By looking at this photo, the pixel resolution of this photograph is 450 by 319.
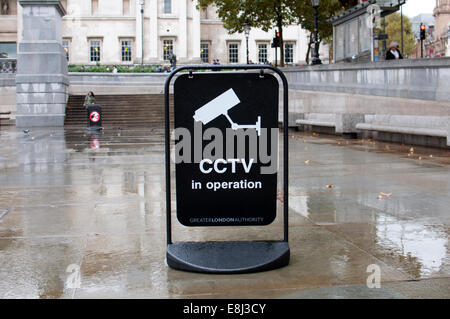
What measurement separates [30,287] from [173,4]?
7365 cm

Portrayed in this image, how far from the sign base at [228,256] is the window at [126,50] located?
72990mm

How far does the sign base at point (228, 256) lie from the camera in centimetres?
443

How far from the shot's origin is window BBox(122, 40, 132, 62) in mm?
75438

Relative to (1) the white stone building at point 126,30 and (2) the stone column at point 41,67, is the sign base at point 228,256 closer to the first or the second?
(2) the stone column at point 41,67

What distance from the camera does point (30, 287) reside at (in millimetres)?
4141

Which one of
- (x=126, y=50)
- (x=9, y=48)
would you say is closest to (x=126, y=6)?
(x=126, y=50)

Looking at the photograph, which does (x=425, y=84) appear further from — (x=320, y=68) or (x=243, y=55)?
(x=243, y=55)

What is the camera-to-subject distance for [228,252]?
4.70m

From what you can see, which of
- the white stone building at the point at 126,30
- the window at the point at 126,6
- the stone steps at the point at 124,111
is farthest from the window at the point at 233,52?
the stone steps at the point at 124,111

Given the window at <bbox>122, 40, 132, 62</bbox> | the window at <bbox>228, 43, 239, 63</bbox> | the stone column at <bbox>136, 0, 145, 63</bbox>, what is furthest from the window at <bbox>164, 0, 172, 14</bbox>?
the window at <bbox>228, 43, 239, 63</bbox>

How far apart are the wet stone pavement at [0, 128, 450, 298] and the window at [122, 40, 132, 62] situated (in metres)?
66.6

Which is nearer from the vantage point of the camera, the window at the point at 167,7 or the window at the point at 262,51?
the window at the point at 167,7
